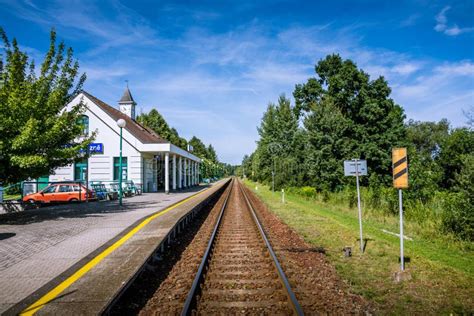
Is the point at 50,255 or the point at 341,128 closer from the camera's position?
the point at 50,255

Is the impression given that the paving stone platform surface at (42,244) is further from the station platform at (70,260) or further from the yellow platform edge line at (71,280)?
the yellow platform edge line at (71,280)

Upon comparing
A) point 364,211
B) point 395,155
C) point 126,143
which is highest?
point 126,143

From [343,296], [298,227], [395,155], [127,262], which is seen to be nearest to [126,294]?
[127,262]

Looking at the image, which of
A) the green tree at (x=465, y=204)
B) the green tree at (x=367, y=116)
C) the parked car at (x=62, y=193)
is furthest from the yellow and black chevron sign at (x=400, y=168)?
the green tree at (x=367, y=116)

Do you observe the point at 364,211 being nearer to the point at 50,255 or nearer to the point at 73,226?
the point at 73,226

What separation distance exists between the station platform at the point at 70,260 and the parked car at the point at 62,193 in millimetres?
7887

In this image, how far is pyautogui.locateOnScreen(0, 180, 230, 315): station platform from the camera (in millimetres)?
4738

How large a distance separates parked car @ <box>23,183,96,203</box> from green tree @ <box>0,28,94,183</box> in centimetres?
701

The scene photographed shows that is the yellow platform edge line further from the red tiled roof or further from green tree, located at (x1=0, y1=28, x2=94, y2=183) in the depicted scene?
the red tiled roof

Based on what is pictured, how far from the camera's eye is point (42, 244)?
8539 millimetres

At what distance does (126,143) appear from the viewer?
30000 mm

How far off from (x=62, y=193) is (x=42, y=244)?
13054 millimetres

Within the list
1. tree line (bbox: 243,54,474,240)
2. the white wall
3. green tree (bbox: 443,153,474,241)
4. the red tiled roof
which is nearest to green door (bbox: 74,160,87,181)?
the white wall

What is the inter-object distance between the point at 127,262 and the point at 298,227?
7633 millimetres
